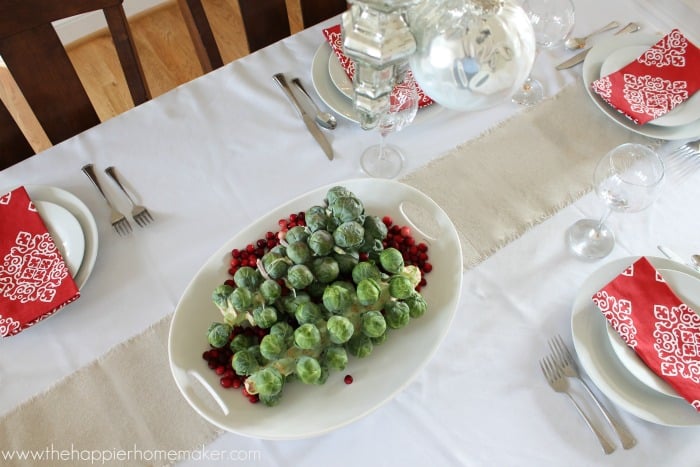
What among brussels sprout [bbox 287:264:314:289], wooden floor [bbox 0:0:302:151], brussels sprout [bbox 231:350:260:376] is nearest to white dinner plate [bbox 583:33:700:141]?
brussels sprout [bbox 287:264:314:289]

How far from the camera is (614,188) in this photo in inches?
31.1

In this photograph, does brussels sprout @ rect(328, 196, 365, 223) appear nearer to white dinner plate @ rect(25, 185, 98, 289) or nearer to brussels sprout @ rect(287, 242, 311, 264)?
brussels sprout @ rect(287, 242, 311, 264)

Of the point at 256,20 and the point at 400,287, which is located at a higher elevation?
the point at 256,20

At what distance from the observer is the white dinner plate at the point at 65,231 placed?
0.78 meters

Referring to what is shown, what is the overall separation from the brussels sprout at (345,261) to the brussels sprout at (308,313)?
0.23 ft

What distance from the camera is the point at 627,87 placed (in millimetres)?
930

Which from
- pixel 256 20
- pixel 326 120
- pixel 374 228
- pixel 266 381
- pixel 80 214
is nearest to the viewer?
pixel 266 381

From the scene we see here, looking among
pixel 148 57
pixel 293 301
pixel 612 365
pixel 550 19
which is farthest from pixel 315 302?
pixel 148 57

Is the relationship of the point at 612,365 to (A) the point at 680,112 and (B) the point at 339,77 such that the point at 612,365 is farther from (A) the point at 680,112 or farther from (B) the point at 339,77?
(B) the point at 339,77

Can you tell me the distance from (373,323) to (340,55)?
519 mm

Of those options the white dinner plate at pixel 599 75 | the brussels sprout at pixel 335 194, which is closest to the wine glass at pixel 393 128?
the brussels sprout at pixel 335 194

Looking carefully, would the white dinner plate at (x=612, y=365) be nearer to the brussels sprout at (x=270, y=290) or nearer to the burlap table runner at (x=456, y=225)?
the burlap table runner at (x=456, y=225)

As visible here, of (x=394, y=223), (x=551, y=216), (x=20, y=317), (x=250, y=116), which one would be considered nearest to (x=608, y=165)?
(x=551, y=216)

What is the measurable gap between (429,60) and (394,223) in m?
0.35
